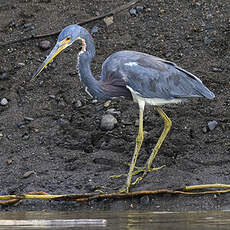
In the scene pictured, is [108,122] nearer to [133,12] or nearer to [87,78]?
[87,78]

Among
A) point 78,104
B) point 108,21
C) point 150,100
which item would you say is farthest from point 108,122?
point 108,21

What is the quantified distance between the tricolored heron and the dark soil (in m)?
0.44

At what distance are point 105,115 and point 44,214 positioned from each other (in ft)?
7.47

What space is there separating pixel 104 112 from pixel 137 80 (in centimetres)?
106

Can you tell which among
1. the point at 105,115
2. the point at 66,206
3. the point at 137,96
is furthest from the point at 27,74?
the point at 66,206

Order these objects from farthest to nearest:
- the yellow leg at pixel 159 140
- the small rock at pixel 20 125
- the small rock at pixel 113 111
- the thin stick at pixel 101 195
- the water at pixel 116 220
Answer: the small rock at pixel 20 125
the small rock at pixel 113 111
the yellow leg at pixel 159 140
the thin stick at pixel 101 195
the water at pixel 116 220

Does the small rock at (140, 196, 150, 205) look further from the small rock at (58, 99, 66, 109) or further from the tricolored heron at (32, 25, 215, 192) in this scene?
the small rock at (58, 99, 66, 109)

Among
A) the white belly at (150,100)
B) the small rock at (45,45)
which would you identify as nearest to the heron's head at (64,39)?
the white belly at (150,100)

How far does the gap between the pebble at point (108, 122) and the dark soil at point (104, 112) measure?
7 cm

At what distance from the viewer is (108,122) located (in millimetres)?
8586

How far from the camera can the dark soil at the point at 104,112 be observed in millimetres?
7852

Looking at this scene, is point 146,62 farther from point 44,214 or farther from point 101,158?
point 44,214

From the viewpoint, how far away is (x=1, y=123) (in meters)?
9.01

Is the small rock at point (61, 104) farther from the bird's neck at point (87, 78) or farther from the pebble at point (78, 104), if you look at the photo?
the bird's neck at point (87, 78)
